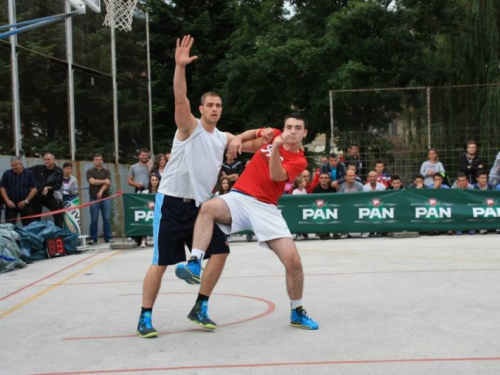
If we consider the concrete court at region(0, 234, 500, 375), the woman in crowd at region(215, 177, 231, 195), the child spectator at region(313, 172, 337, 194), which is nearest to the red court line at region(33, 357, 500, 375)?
the concrete court at region(0, 234, 500, 375)

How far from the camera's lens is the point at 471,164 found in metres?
17.7

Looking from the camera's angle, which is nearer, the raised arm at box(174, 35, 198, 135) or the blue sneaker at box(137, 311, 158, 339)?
the raised arm at box(174, 35, 198, 135)

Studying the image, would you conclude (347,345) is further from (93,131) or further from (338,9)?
(338,9)

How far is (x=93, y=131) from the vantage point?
21.5 meters

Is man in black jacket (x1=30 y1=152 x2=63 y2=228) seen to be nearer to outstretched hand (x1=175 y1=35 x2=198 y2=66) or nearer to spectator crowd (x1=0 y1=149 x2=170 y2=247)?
spectator crowd (x1=0 y1=149 x2=170 y2=247)

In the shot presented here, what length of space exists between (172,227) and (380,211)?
1028 centimetres

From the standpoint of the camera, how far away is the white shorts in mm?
6496

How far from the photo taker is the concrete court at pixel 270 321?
522 centimetres

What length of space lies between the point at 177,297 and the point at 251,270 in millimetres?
2513

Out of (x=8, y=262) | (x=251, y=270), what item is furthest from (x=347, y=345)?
(x=8, y=262)

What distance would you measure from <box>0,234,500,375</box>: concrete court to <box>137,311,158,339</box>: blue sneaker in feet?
0.26

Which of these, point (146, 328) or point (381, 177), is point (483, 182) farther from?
point (146, 328)

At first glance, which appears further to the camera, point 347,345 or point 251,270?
point 251,270

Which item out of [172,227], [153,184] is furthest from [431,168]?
[172,227]
